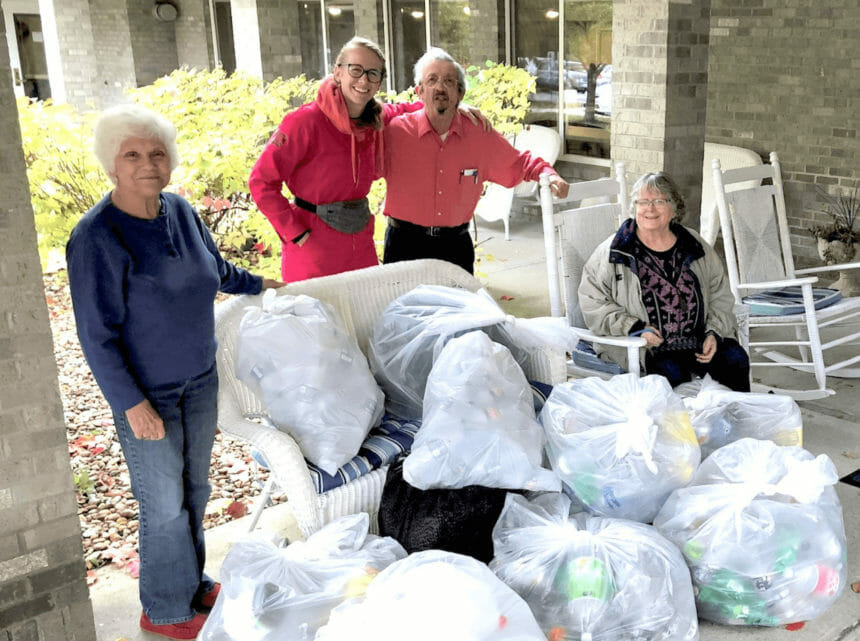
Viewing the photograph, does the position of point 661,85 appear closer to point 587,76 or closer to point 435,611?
point 587,76

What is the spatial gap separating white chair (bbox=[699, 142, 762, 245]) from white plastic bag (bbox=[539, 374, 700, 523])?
4.25 meters

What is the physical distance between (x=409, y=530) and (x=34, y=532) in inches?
42.7

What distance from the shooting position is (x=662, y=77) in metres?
5.36

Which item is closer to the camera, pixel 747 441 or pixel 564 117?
pixel 747 441

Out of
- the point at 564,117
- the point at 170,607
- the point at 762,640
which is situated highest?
the point at 564,117

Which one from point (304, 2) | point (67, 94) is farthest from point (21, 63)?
point (304, 2)

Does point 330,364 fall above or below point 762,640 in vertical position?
above

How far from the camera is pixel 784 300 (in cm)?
456

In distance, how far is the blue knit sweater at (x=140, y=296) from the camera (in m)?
2.31

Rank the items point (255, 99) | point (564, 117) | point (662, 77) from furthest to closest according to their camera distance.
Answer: point (564, 117) → point (255, 99) → point (662, 77)

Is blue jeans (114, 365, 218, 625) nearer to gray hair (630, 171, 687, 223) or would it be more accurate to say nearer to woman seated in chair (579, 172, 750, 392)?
woman seated in chair (579, 172, 750, 392)

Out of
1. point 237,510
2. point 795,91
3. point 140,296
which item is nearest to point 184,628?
point 237,510

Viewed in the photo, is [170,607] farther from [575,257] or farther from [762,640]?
[575,257]

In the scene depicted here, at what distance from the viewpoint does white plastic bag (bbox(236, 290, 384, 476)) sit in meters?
2.90
